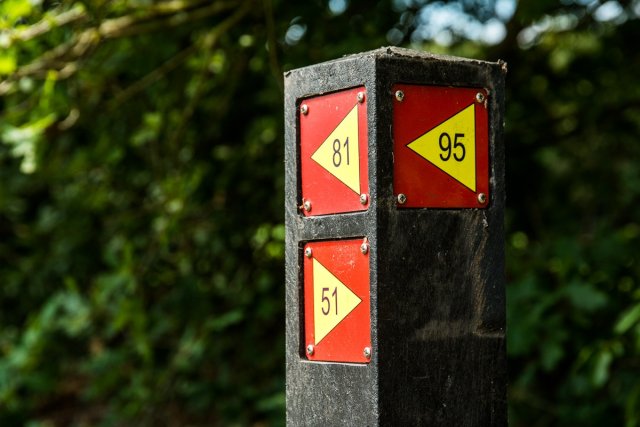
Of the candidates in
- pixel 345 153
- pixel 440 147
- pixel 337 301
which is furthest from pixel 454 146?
pixel 337 301

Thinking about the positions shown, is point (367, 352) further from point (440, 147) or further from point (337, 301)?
point (440, 147)

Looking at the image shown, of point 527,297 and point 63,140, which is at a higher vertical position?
point 63,140

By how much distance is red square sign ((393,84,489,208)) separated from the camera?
1.72 metres

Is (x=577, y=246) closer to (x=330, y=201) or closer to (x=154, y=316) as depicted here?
(x=154, y=316)

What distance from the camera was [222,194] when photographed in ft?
14.1

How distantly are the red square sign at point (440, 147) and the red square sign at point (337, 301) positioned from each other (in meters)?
0.14

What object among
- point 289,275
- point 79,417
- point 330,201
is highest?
point 330,201

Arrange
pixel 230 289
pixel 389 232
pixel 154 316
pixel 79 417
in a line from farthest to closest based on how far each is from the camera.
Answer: pixel 79 417, pixel 230 289, pixel 154 316, pixel 389 232

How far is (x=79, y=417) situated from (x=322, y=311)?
4716 millimetres

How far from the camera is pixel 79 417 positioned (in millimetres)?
6156

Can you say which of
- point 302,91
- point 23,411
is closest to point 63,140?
point 23,411

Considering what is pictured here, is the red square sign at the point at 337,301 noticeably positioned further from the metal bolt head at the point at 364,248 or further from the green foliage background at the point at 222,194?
the green foliage background at the point at 222,194

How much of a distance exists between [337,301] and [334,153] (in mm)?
262

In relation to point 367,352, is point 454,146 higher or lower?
Result: higher
